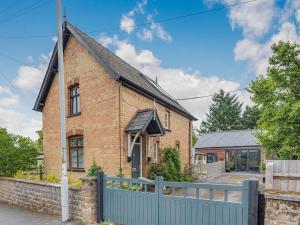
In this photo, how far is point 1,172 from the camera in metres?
11.5

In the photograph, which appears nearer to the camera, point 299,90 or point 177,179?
point 299,90

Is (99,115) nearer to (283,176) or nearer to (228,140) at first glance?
(283,176)

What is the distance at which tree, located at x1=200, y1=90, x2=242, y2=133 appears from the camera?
54.5 m

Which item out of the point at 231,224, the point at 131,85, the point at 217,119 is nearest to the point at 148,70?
the point at 131,85

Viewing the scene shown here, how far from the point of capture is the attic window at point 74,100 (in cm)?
1304

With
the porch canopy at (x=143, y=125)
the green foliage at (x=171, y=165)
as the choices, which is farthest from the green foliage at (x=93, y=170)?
the green foliage at (x=171, y=165)

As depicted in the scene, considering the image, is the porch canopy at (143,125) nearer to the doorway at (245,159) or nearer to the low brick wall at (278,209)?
the low brick wall at (278,209)

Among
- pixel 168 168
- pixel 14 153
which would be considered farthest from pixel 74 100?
pixel 168 168

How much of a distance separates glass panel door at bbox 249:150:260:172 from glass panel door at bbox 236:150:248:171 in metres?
0.53

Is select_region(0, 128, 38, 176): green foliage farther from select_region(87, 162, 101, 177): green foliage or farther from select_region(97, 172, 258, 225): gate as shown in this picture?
select_region(97, 172, 258, 225): gate

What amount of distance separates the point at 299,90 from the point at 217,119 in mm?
45890

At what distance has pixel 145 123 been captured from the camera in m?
10.6

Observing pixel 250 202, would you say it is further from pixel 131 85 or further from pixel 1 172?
pixel 1 172

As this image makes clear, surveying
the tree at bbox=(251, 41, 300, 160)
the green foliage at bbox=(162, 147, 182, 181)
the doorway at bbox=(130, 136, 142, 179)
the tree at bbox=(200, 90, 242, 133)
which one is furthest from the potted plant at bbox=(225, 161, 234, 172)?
the tree at bbox=(200, 90, 242, 133)
